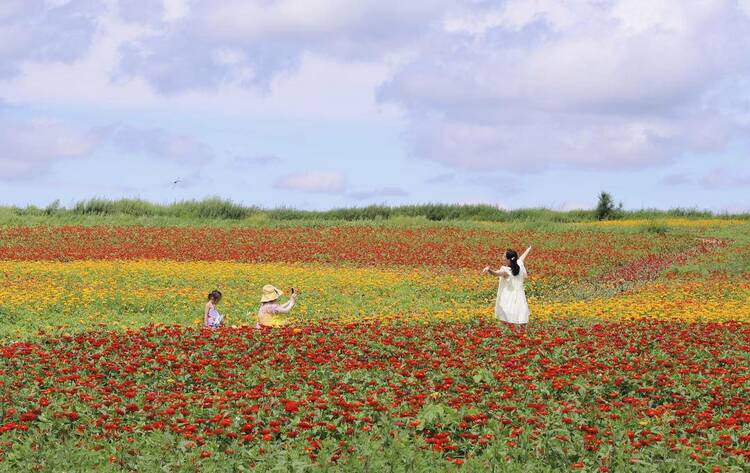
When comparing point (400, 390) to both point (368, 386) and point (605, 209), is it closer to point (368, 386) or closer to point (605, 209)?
point (368, 386)

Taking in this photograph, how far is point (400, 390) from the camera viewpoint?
9586 mm

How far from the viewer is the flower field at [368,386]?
25.5ft

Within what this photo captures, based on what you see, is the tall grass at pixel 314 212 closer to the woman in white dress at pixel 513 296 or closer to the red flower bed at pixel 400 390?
the woman in white dress at pixel 513 296

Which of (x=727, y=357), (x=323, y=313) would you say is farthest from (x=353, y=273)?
(x=727, y=357)

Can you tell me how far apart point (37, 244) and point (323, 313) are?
64.5ft

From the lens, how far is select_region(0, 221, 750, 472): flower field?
7758 mm

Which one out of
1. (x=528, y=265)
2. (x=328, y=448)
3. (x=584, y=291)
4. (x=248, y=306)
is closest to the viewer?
(x=328, y=448)

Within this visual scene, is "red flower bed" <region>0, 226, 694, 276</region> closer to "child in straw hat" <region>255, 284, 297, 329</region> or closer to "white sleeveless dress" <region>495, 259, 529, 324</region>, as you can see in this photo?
"white sleeveless dress" <region>495, 259, 529, 324</region>

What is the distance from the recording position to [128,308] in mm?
19531

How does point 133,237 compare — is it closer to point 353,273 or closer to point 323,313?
point 353,273

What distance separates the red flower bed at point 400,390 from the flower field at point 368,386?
29 millimetres

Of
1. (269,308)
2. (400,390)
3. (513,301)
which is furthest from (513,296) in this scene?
(400,390)

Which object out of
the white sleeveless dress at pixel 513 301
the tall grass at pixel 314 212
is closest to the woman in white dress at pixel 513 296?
the white sleeveless dress at pixel 513 301

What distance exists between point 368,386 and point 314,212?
41.8 meters
